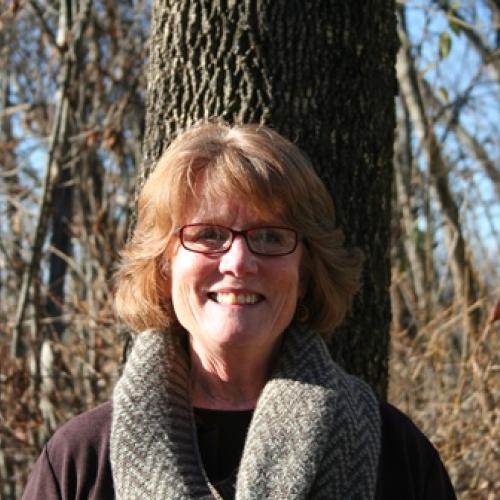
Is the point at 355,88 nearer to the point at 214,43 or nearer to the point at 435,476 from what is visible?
the point at 214,43

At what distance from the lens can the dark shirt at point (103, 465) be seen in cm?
280

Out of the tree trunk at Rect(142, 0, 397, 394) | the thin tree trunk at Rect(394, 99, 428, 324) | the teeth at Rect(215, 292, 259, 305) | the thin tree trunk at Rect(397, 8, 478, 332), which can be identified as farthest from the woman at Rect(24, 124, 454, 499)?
the thin tree trunk at Rect(394, 99, 428, 324)

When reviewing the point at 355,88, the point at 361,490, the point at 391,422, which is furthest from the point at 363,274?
the point at 361,490

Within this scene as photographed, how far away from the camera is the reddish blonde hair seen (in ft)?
9.23

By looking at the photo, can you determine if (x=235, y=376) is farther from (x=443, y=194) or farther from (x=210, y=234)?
(x=443, y=194)

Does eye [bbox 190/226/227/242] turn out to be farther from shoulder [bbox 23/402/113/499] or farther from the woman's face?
shoulder [bbox 23/402/113/499]

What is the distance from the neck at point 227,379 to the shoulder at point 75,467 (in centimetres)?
25

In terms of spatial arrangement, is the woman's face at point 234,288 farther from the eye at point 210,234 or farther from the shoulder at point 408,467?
the shoulder at point 408,467

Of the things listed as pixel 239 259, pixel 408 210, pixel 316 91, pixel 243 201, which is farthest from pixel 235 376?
pixel 408 210

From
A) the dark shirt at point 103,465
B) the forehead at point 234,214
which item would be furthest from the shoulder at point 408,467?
the forehead at point 234,214

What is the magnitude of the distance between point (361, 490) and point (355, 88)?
1.38 m

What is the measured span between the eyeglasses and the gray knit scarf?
291mm

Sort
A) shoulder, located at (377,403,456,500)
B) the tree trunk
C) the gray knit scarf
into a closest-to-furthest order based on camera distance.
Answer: the gray knit scarf < shoulder, located at (377,403,456,500) < the tree trunk

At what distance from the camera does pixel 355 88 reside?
3654 mm
